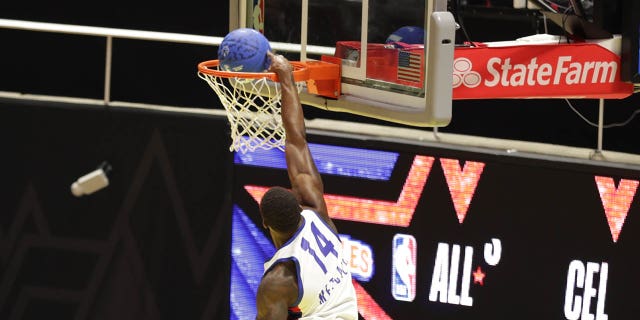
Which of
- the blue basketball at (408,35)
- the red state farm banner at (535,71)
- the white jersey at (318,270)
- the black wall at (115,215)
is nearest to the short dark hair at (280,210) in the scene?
the white jersey at (318,270)

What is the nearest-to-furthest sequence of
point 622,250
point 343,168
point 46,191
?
point 622,250 < point 343,168 < point 46,191

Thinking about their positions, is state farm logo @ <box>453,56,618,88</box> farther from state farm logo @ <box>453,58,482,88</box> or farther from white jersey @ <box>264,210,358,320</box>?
white jersey @ <box>264,210,358,320</box>

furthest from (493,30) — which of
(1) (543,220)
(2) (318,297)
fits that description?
(2) (318,297)

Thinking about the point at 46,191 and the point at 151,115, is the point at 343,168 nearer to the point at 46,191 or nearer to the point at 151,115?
the point at 151,115

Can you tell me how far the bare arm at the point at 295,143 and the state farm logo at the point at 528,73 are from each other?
92 centimetres

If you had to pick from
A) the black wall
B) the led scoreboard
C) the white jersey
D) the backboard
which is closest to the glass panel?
the backboard

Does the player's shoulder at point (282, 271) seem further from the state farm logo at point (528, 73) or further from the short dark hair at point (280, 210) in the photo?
the state farm logo at point (528, 73)

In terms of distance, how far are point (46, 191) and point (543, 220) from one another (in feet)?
10.8

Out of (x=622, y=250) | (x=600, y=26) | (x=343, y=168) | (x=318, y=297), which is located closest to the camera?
(x=318, y=297)

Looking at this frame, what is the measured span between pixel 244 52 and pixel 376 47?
0.69 metres

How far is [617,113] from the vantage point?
925 centimetres

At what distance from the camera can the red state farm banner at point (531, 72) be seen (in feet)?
24.1

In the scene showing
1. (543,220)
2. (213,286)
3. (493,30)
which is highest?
(493,30)

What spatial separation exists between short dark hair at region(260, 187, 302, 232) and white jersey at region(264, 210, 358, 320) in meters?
0.08
